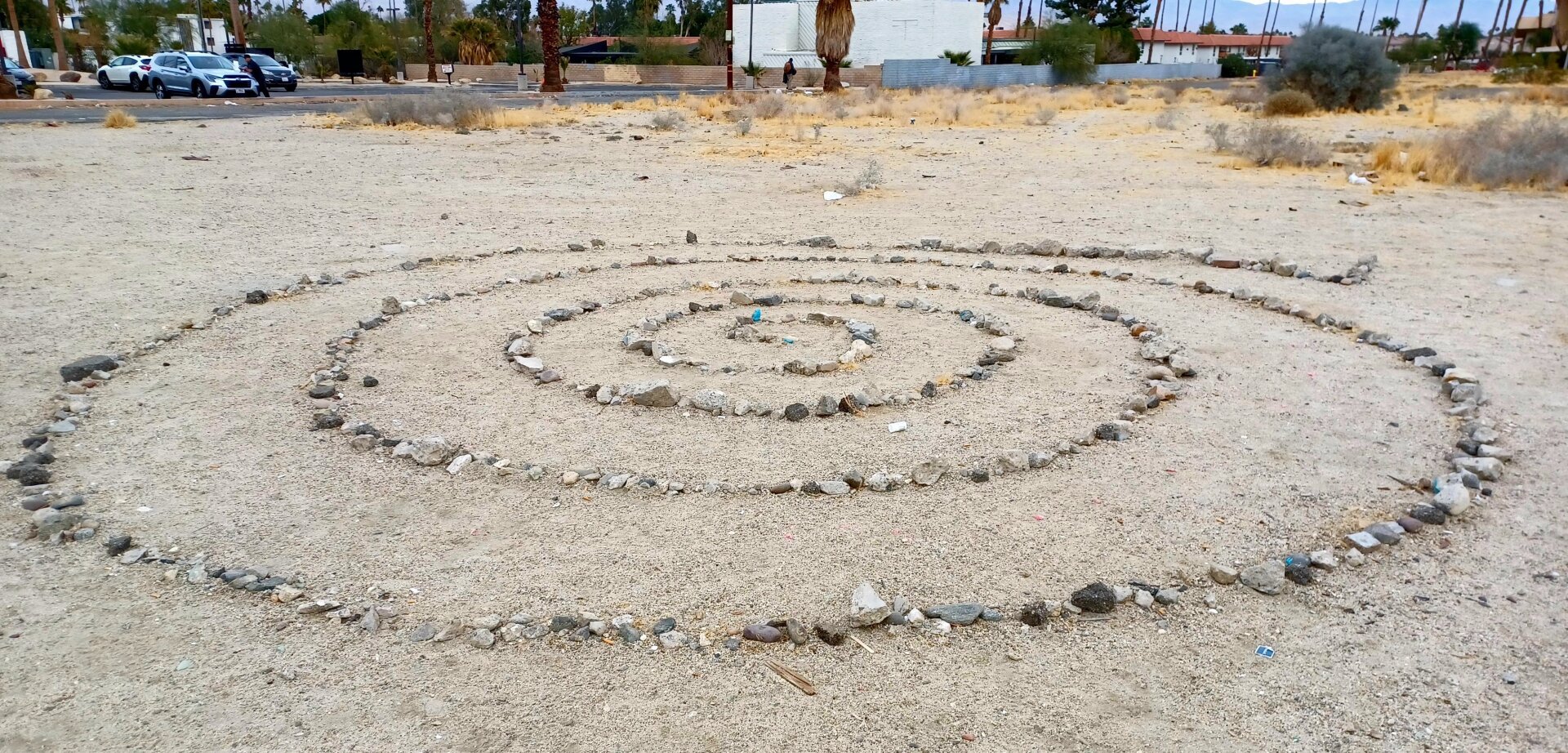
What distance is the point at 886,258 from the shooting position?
934cm

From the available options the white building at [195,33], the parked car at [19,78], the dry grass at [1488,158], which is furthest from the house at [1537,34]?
the white building at [195,33]

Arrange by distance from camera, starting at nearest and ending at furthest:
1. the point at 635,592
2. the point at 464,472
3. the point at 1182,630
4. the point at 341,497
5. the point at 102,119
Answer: the point at 1182,630
the point at 635,592
the point at 341,497
the point at 464,472
the point at 102,119

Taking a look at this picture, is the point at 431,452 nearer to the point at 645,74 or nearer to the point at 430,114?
the point at 430,114

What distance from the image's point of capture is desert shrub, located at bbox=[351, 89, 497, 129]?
2086cm

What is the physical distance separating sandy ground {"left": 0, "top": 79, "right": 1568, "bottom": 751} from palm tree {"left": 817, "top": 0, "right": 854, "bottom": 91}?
91.7ft

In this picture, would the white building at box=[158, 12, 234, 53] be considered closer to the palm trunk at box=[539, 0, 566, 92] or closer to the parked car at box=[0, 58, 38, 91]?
the parked car at box=[0, 58, 38, 91]

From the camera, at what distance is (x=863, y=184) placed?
13508mm

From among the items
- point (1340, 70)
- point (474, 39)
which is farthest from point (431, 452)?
point (474, 39)

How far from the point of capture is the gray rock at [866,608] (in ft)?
11.2

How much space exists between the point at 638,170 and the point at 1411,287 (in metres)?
10.2

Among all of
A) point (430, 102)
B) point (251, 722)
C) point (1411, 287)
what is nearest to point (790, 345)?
point (251, 722)

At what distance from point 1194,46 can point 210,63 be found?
72922 millimetres

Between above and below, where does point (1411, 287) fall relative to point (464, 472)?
above

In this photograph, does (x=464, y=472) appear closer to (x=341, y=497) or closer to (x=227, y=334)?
(x=341, y=497)
